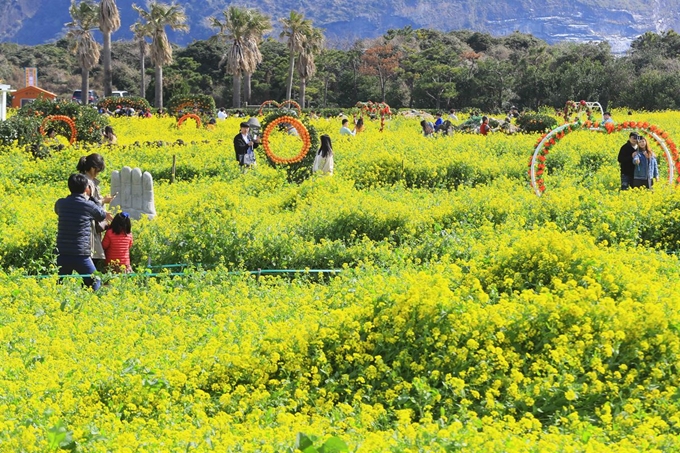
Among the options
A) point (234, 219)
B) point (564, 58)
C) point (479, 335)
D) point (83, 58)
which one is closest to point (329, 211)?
point (234, 219)

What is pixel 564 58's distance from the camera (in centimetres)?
5550

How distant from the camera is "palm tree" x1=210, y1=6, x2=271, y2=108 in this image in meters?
50.6

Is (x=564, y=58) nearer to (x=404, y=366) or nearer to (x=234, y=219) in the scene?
(x=234, y=219)

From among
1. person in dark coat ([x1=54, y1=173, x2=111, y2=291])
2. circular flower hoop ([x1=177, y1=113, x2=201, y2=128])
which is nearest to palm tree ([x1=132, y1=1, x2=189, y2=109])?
circular flower hoop ([x1=177, y1=113, x2=201, y2=128])

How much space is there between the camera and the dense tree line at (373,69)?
4934 cm

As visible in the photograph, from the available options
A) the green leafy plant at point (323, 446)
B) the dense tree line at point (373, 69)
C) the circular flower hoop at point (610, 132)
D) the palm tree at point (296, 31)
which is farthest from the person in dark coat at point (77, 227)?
the palm tree at point (296, 31)

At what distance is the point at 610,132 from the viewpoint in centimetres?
1487

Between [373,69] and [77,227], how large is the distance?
190ft

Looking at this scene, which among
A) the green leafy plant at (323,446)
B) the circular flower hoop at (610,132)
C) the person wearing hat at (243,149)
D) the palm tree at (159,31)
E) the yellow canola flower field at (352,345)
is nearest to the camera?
the green leafy plant at (323,446)

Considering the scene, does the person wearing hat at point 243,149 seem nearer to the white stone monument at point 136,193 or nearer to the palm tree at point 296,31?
the white stone monument at point 136,193

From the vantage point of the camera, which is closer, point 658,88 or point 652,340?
point 652,340

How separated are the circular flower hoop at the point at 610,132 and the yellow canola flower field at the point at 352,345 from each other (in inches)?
130

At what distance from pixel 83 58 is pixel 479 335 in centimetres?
4919

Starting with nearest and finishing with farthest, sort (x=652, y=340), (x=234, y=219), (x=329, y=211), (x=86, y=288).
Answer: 1. (x=652, y=340)
2. (x=86, y=288)
3. (x=234, y=219)
4. (x=329, y=211)
